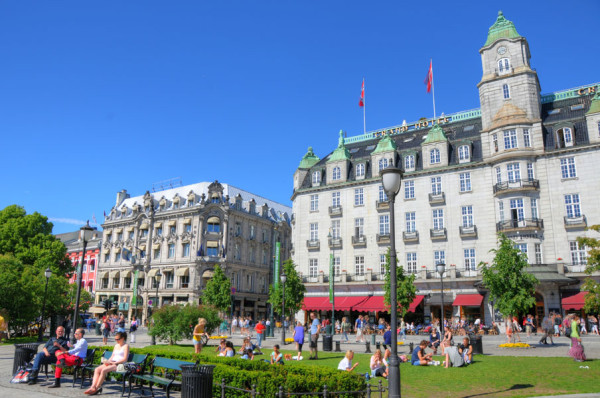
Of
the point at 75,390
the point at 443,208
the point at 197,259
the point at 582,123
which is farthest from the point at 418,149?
the point at 75,390

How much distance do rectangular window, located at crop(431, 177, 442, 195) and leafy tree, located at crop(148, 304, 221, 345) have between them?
89.5 ft

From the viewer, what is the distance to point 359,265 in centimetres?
4772

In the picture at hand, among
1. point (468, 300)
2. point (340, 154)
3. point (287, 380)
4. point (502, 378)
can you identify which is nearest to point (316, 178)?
point (340, 154)

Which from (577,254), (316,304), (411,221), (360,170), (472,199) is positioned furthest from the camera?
(360,170)

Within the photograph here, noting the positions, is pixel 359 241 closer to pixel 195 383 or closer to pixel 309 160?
pixel 309 160

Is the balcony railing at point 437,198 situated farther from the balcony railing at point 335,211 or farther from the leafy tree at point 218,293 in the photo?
the leafy tree at point 218,293

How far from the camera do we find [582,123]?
4012 cm

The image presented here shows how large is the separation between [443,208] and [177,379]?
36.2 m

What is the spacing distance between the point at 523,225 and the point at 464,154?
8.93 metres

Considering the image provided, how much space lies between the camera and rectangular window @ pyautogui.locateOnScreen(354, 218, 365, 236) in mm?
48469

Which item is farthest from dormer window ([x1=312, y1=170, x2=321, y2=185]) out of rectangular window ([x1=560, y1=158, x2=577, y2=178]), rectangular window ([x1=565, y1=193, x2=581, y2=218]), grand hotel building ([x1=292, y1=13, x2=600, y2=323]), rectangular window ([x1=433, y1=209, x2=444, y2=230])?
rectangular window ([x1=565, y1=193, x2=581, y2=218])

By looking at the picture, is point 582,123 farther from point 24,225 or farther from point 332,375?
point 24,225

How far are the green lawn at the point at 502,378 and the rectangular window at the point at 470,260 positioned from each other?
22.9m

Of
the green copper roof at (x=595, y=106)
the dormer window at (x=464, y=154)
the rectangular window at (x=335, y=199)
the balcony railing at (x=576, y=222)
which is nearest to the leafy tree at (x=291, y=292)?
the rectangular window at (x=335, y=199)
